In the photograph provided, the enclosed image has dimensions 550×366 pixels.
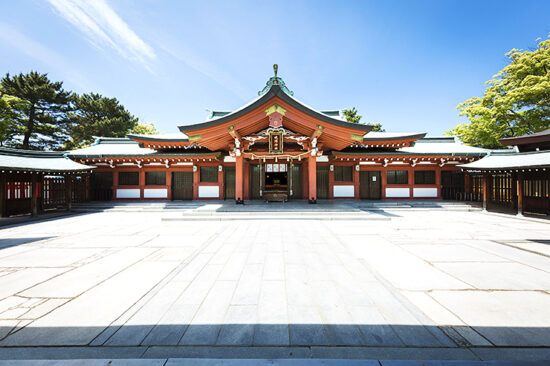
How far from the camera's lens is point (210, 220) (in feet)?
29.0

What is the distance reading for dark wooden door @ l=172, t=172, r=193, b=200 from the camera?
14.5 m

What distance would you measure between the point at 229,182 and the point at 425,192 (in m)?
14.9

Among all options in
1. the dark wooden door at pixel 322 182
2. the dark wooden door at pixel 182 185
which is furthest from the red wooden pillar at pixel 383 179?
the dark wooden door at pixel 182 185

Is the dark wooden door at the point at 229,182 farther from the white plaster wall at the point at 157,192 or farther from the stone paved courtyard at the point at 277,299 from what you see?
the stone paved courtyard at the point at 277,299

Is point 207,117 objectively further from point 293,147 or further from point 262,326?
point 262,326

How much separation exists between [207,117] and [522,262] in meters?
18.7

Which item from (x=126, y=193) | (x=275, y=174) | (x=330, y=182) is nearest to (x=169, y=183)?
(x=126, y=193)

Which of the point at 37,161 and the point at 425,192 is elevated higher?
the point at 37,161

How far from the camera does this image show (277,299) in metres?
2.85

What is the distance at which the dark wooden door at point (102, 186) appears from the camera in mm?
14328

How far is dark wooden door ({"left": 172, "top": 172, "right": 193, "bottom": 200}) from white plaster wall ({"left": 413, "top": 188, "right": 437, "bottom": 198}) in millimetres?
17096

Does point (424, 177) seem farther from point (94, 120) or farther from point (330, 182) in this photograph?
point (94, 120)

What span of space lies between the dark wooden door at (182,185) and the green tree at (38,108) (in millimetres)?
26235

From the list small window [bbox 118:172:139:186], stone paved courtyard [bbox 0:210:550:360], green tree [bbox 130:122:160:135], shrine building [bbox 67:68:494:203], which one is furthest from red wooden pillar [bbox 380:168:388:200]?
green tree [bbox 130:122:160:135]
